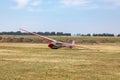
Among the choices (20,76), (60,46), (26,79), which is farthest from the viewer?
(60,46)

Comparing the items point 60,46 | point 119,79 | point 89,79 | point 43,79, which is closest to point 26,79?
point 43,79

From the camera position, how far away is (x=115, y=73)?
22.1m

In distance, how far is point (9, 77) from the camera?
19359 mm

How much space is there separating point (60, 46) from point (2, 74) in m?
35.6

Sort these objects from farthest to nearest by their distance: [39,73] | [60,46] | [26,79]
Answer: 1. [60,46]
2. [39,73]
3. [26,79]

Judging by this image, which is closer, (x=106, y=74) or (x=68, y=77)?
(x=68, y=77)

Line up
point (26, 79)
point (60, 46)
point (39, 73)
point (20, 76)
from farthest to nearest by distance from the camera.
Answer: point (60, 46)
point (39, 73)
point (20, 76)
point (26, 79)

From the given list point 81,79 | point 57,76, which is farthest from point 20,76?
point 81,79

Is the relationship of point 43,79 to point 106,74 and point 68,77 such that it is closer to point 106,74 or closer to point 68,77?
point 68,77

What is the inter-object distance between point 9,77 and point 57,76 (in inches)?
117

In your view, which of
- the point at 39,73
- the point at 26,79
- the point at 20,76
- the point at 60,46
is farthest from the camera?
the point at 60,46

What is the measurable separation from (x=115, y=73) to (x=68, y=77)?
396cm

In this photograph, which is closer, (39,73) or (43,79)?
(43,79)

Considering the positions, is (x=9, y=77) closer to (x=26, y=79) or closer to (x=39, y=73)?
(x=26, y=79)
